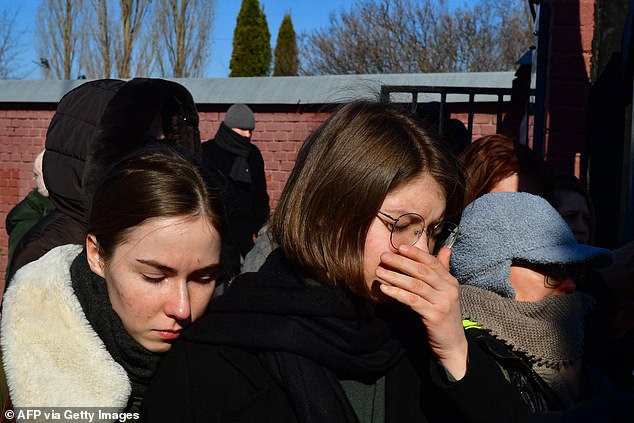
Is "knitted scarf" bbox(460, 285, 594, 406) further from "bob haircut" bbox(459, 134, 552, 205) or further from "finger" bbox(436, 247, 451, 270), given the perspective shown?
"bob haircut" bbox(459, 134, 552, 205)

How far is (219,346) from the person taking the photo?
152 cm

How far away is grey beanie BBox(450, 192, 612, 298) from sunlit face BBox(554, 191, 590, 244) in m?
0.75

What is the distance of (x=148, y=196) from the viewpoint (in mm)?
1659

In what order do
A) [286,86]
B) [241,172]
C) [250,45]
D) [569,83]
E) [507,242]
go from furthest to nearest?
[250,45] < [286,86] < [241,172] < [569,83] < [507,242]

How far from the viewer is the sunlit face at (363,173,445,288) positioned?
1530 mm

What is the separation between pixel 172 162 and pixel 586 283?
1.30 meters

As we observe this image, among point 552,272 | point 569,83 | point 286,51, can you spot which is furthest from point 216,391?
point 286,51

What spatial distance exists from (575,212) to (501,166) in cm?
38

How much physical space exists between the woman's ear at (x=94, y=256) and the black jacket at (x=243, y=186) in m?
3.67

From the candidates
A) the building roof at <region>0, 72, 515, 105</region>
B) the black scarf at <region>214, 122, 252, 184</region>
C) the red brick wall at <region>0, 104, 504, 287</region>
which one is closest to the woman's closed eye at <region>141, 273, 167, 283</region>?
the black scarf at <region>214, 122, 252, 184</region>

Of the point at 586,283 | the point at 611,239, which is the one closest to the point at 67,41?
the point at 611,239

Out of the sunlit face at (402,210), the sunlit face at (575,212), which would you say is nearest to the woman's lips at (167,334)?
the sunlit face at (402,210)

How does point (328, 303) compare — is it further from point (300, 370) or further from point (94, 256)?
point (94, 256)

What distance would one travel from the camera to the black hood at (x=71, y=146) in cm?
245
